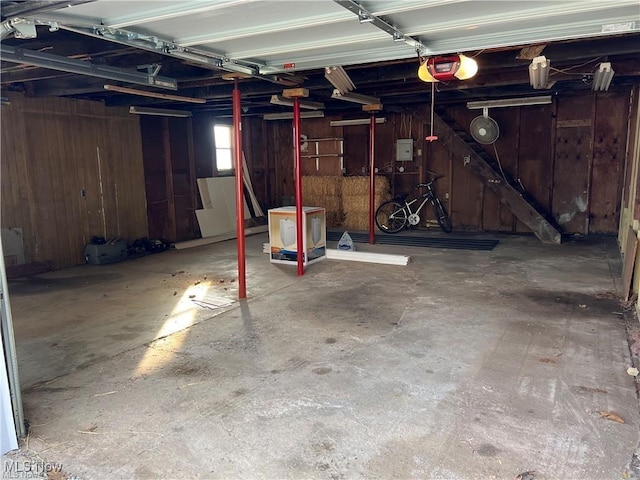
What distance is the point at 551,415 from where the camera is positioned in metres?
2.47

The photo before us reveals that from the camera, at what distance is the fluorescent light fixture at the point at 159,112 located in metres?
7.14

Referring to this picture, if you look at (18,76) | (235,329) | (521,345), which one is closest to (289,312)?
(235,329)

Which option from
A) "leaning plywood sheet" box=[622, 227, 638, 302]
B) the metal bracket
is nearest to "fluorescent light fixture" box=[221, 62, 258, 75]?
the metal bracket

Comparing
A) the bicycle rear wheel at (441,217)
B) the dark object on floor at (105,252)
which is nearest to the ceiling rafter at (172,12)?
the dark object on floor at (105,252)

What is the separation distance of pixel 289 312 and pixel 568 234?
5963 mm

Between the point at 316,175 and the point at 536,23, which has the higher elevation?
the point at 536,23

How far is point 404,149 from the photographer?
30.3 feet

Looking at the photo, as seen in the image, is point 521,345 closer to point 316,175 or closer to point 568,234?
Answer: point 568,234

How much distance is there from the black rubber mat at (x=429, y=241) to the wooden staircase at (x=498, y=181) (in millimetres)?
708

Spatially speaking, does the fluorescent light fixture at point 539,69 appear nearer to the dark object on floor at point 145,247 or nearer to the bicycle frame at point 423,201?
the bicycle frame at point 423,201

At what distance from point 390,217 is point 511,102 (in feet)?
9.32

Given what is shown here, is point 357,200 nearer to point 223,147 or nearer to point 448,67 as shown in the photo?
point 223,147

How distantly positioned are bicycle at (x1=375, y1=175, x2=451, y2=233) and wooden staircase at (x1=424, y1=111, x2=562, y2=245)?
91cm

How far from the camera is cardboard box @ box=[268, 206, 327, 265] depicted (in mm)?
6137
